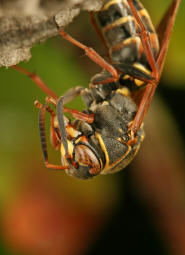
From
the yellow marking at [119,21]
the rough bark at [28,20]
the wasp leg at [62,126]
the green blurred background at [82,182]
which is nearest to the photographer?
the rough bark at [28,20]

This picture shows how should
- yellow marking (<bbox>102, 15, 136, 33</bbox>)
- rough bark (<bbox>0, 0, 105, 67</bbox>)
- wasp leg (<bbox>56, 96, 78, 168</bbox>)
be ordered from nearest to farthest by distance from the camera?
rough bark (<bbox>0, 0, 105, 67</bbox>)
wasp leg (<bbox>56, 96, 78, 168</bbox>)
yellow marking (<bbox>102, 15, 136, 33</bbox>)

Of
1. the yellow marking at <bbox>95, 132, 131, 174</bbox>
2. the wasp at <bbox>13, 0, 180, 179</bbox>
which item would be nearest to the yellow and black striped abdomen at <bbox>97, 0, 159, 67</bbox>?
the wasp at <bbox>13, 0, 180, 179</bbox>

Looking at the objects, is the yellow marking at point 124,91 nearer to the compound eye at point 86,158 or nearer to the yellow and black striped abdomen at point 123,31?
the yellow and black striped abdomen at point 123,31

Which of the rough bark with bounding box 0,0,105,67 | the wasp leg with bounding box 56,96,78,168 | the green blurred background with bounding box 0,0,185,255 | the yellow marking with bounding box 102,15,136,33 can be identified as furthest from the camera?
the green blurred background with bounding box 0,0,185,255

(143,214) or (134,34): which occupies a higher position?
(134,34)

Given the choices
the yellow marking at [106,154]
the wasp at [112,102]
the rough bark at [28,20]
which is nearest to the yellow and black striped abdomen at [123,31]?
the wasp at [112,102]

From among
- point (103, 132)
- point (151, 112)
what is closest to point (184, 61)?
point (151, 112)

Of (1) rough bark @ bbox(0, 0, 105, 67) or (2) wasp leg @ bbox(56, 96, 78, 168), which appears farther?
(2) wasp leg @ bbox(56, 96, 78, 168)

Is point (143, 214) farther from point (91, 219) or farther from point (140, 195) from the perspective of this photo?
point (91, 219)

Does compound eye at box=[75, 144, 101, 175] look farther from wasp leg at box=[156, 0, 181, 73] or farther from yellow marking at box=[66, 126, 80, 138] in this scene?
wasp leg at box=[156, 0, 181, 73]
